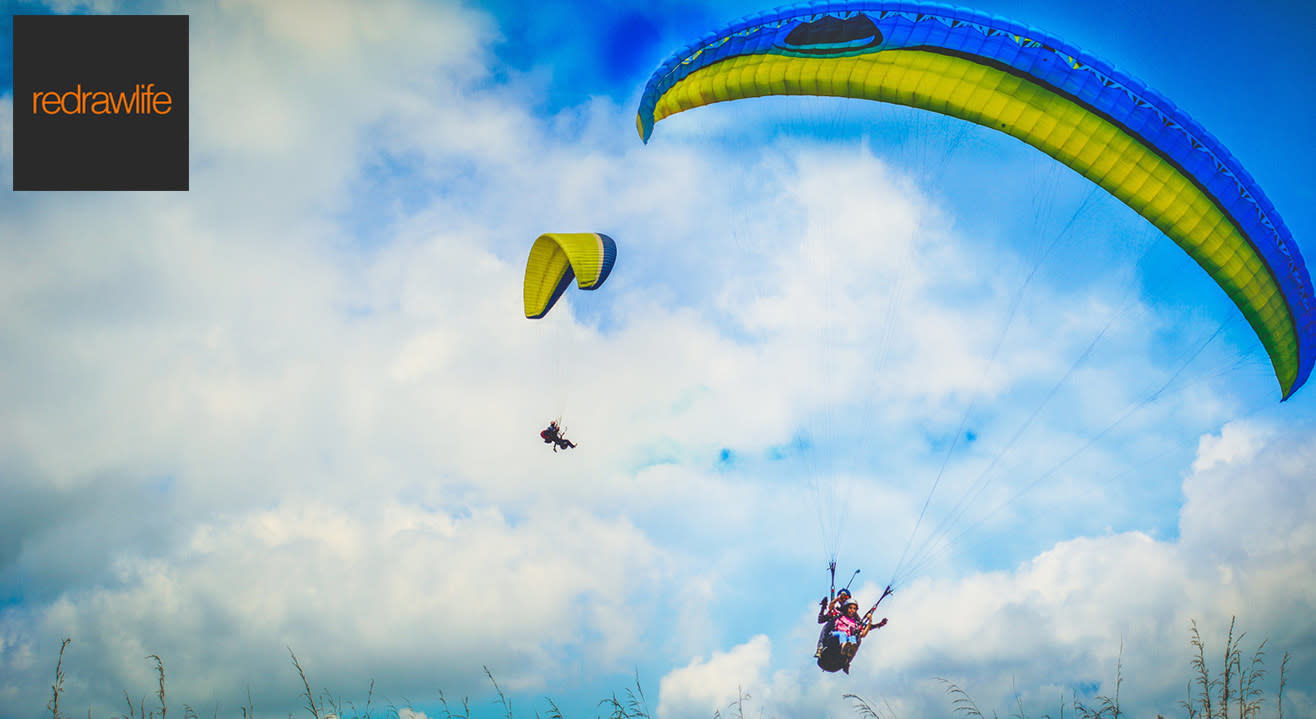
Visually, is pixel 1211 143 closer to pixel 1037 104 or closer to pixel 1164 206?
pixel 1164 206

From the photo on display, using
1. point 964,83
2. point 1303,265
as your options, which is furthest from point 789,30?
point 1303,265

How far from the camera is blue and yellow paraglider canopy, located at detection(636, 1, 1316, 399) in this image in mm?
12977

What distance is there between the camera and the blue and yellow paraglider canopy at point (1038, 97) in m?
13.0

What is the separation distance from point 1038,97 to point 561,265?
50.9ft

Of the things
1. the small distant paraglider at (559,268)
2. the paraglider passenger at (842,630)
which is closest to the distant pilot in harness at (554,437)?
the small distant paraglider at (559,268)

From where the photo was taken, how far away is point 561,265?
26.0m

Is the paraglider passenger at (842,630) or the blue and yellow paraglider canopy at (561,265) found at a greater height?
the blue and yellow paraglider canopy at (561,265)

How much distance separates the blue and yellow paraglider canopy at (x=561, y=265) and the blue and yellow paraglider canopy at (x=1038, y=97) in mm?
7960

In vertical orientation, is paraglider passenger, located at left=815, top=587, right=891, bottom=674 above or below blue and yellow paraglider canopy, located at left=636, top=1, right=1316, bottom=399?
below

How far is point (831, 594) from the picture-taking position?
15164 millimetres

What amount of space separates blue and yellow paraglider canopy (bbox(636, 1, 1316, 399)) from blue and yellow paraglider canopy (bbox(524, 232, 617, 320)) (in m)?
7.96

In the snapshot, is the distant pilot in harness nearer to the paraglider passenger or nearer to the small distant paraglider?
the small distant paraglider

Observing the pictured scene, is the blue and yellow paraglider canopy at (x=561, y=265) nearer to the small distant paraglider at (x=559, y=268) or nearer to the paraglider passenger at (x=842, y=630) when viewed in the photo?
the small distant paraglider at (x=559, y=268)

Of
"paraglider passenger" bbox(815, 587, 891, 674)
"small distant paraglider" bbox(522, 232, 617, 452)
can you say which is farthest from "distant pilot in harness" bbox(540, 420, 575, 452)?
"paraglider passenger" bbox(815, 587, 891, 674)
